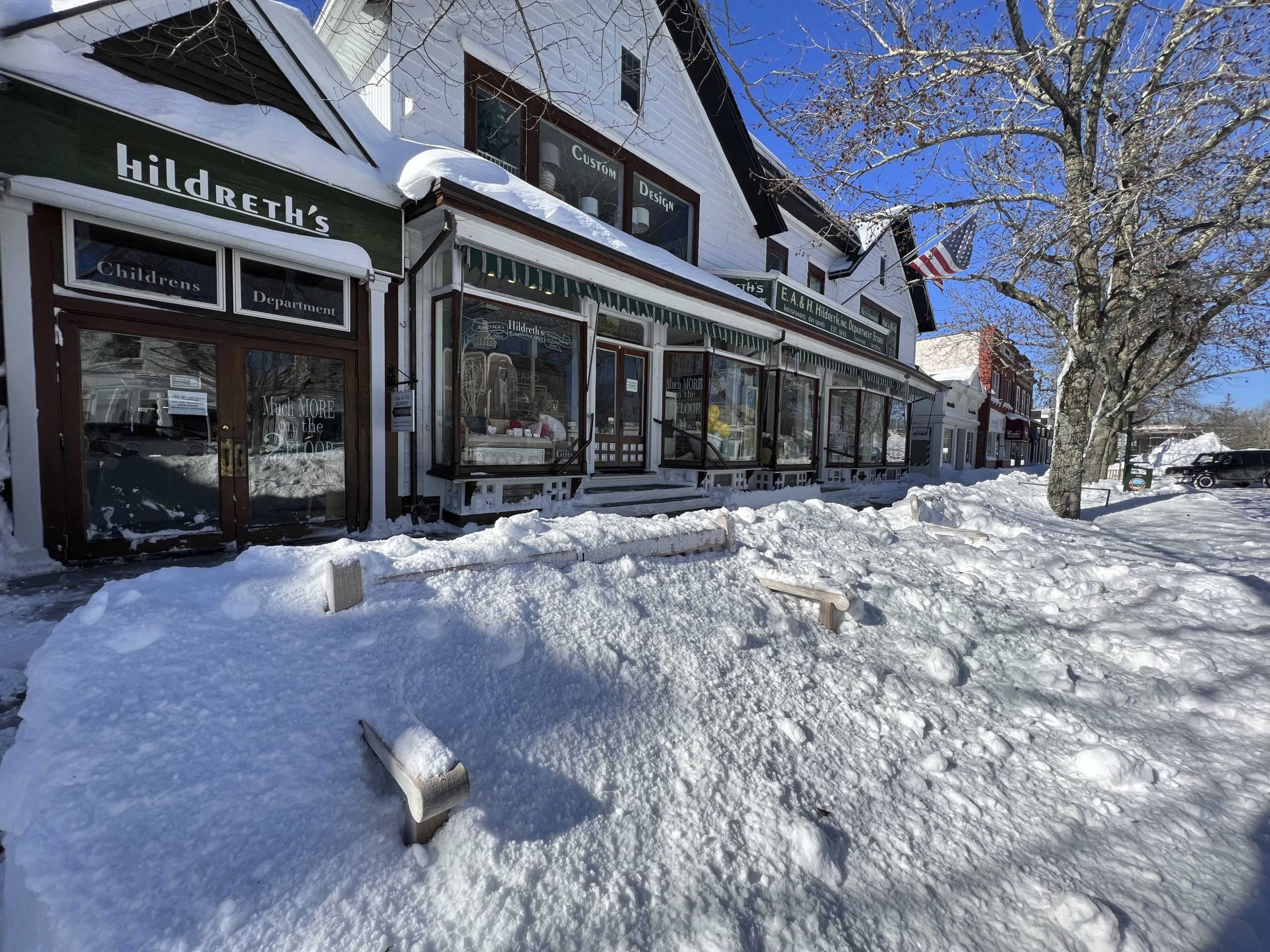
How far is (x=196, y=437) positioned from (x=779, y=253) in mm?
13401

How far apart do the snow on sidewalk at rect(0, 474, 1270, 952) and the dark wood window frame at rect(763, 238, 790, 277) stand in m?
12.2

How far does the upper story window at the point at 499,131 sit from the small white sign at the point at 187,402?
16.9 feet

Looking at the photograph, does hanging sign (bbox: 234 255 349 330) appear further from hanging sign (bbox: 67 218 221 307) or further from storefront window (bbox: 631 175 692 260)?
storefront window (bbox: 631 175 692 260)

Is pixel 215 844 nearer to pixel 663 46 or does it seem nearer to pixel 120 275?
pixel 120 275

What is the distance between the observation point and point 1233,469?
21.7 metres

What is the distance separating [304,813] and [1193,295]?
1724cm

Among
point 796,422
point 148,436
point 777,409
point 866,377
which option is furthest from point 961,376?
point 148,436

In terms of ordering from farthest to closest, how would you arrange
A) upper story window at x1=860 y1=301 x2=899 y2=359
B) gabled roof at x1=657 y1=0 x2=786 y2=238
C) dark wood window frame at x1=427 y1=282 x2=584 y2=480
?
upper story window at x1=860 y1=301 x2=899 y2=359 < gabled roof at x1=657 y1=0 x2=786 y2=238 < dark wood window frame at x1=427 y1=282 x2=584 y2=480

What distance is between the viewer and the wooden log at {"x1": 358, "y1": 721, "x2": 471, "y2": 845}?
1.62m

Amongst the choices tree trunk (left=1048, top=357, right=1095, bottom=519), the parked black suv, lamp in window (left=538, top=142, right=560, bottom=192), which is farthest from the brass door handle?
the parked black suv

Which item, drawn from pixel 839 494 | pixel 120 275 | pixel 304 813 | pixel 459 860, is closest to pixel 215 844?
pixel 304 813

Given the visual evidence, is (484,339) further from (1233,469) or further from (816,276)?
(1233,469)

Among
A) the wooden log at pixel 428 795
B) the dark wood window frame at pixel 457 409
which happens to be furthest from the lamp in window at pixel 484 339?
the wooden log at pixel 428 795

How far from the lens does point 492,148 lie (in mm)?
7973
